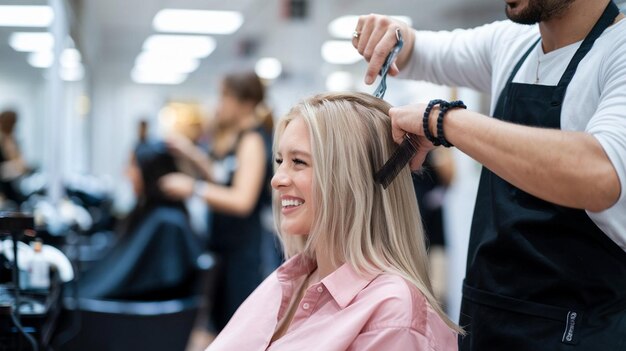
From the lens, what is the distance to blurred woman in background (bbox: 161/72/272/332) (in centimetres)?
295

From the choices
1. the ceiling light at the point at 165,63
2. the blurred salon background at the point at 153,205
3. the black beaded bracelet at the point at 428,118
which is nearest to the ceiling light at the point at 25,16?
the blurred salon background at the point at 153,205

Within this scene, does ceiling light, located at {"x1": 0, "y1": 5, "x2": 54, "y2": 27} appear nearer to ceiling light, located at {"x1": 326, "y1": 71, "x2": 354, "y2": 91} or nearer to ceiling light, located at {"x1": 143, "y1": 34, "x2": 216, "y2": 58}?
ceiling light, located at {"x1": 143, "y1": 34, "x2": 216, "y2": 58}

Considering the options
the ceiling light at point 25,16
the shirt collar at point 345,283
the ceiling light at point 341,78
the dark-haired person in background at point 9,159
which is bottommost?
the ceiling light at point 341,78

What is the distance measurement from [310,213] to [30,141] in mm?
1996

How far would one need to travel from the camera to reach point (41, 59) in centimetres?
Result: 313

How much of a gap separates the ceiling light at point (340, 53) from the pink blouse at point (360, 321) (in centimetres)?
804

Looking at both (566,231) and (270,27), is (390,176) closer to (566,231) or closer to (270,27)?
(566,231)

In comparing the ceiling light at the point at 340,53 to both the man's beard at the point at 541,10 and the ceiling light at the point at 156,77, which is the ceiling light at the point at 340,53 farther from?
the man's beard at the point at 541,10

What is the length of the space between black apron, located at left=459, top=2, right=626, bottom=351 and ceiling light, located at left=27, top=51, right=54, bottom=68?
2213mm

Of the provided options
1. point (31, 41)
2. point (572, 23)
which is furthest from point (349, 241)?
point (31, 41)

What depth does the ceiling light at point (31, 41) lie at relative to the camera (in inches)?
103

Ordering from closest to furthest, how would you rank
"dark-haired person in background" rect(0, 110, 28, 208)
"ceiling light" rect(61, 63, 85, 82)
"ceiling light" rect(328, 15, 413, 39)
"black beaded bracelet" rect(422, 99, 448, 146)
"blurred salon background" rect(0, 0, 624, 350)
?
"black beaded bracelet" rect(422, 99, 448, 146) → "blurred salon background" rect(0, 0, 624, 350) → "dark-haired person in background" rect(0, 110, 28, 208) → "ceiling light" rect(61, 63, 85, 82) → "ceiling light" rect(328, 15, 413, 39)

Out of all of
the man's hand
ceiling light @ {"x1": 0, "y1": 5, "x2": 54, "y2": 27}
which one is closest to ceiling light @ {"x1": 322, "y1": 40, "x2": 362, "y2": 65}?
ceiling light @ {"x1": 0, "y1": 5, "x2": 54, "y2": 27}

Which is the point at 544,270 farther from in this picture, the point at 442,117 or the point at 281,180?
the point at 281,180
